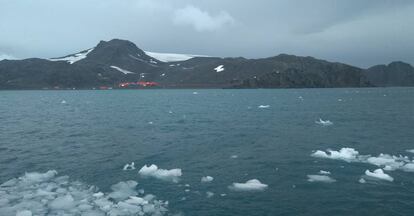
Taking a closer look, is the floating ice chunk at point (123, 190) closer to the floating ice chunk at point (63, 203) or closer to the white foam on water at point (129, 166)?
the floating ice chunk at point (63, 203)

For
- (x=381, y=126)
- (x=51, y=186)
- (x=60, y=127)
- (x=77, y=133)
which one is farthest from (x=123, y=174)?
(x=381, y=126)

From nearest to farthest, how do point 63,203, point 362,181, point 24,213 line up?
point 24,213
point 63,203
point 362,181

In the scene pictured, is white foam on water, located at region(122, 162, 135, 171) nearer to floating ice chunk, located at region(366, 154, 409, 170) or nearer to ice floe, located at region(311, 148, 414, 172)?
ice floe, located at region(311, 148, 414, 172)

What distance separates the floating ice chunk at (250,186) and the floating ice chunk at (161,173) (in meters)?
3.70

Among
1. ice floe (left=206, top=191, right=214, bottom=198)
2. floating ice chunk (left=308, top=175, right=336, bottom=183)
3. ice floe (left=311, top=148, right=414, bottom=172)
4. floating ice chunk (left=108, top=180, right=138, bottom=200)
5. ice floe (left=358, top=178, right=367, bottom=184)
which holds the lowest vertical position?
floating ice chunk (left=108, top=180, right=138, bottom=200)

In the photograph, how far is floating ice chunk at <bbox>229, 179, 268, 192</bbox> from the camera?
21.9 metres

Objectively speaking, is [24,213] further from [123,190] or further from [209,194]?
[209,194]

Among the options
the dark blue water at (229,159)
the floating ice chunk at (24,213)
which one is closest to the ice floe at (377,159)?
the dark blue water at (229,159)

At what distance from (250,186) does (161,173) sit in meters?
6.10

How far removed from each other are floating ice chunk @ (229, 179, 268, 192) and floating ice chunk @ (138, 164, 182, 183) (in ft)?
12.2

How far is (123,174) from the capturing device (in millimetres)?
25453

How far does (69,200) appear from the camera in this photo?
1972 cm

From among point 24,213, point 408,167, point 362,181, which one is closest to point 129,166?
point 24,213

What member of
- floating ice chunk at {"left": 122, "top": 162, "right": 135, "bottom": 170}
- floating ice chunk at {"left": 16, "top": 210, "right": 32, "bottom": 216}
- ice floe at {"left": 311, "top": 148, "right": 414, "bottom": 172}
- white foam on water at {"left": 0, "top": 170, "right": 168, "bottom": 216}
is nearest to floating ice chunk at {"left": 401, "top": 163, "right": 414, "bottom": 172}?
ice floe at {"left": 311, "top": 148, "right": 414, "bottom": 172}
